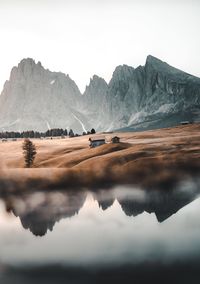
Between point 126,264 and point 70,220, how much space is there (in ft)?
74.1

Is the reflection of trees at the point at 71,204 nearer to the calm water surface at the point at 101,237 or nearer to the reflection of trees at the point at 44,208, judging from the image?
the reflection of trees at the point at 44,208

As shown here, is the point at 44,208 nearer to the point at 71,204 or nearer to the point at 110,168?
the point at 71,204

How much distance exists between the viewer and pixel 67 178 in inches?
3971

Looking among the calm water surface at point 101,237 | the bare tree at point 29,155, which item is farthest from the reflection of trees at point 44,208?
the bare tree at point 29,155

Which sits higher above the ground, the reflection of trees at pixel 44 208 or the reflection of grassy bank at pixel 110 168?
the reflection of grassy bank at pixel 110 168

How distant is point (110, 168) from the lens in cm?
10562

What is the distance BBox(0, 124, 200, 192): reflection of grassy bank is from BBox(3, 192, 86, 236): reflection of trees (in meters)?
9.78

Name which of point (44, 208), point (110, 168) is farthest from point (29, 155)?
point (44, 208)

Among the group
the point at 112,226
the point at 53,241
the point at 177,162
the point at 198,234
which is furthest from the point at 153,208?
the point at 177,162

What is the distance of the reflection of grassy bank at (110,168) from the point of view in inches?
3775

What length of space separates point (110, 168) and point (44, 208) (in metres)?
35.5

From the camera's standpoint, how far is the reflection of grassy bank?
9588 centimetres

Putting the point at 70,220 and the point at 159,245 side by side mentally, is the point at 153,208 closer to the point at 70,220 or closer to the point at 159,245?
the point at 70,220

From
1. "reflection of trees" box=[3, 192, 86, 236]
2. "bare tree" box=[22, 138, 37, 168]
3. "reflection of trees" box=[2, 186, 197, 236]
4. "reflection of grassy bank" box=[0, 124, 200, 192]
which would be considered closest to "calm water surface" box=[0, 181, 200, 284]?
"reflection of trees" box=[3, 192, 86, 236]
